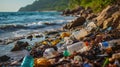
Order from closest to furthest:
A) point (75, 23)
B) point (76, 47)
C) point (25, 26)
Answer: point (76, 47)
point (75, 23)
point (25, 26)

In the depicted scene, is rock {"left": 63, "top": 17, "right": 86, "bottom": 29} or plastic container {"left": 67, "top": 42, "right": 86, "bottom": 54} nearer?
plastic container {"left": 67, "top": 42, "right": 86, "bottom": 54}

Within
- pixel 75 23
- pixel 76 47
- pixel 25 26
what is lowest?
pixel 25 26

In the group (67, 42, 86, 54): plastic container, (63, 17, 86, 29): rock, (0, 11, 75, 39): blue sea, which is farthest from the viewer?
(0, 11, 75, 39): blue sea

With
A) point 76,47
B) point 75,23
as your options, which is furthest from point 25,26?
point 76,47

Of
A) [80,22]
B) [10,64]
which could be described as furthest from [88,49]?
[80,22]

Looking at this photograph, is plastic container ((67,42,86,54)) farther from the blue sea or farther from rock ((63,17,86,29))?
rock ((63,17,86,29))

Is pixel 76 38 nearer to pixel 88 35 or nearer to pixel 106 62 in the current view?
pixel 88 35

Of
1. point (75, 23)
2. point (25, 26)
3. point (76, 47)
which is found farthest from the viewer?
point (25, 26)

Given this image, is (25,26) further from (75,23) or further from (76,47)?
(76,47)

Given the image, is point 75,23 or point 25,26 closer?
point 75,23

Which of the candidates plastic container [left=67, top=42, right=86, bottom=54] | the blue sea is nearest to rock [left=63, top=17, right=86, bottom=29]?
the blue sea

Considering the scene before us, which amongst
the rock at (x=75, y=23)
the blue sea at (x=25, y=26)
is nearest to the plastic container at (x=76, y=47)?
the blue sea at (x=25, y=26)

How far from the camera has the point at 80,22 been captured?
23031 millimetres

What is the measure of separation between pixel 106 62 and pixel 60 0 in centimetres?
19180
